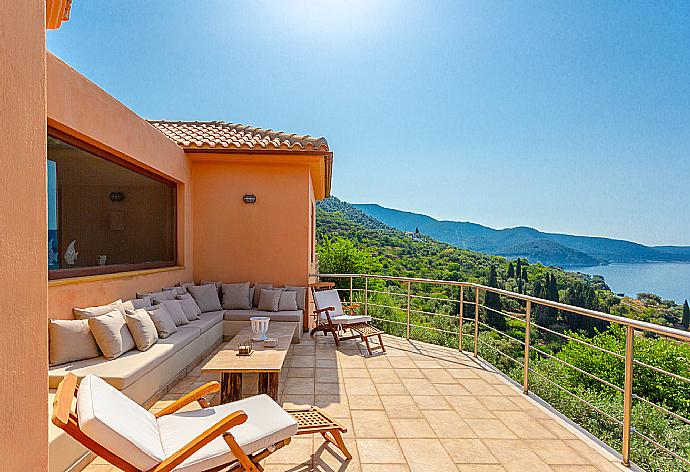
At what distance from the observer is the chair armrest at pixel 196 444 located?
2000 mm

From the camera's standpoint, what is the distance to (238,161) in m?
7.43

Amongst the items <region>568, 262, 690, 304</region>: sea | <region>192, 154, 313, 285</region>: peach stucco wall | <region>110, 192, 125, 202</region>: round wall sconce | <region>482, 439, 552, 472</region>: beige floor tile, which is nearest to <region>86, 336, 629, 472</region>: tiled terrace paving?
<region>482, 439, 552, 472</region>: beige floor tile

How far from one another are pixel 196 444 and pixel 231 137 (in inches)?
244

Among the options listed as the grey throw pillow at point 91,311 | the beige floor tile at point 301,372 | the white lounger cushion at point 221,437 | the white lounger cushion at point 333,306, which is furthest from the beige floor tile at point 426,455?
the white lounger cushion at point 333,306

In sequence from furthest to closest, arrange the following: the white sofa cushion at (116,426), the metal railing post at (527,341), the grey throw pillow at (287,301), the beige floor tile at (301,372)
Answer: the grey throw pillow at (287,301), the beige floor tile at (301,372), the metal railing post at (527,341), the white sofa cushion at (116,426)

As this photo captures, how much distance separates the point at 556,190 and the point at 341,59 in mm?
23855

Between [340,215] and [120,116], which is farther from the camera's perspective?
[340,215]

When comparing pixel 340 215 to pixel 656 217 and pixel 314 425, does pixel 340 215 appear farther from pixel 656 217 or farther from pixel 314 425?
pixel 314 425

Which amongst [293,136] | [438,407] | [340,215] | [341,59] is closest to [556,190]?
[340,215]

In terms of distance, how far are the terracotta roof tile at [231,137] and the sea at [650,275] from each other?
58.3 feet

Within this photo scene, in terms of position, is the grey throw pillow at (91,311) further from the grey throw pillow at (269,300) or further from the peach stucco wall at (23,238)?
the peach stucco wall at (23,238)

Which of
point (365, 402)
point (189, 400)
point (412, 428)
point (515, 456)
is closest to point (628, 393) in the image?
point (515, 456)

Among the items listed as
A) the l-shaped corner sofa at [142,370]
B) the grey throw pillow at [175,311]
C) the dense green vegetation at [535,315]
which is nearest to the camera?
the l-shaped corner sofa at [142,370]

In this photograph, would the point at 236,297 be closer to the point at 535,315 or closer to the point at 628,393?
the point at 628,393
